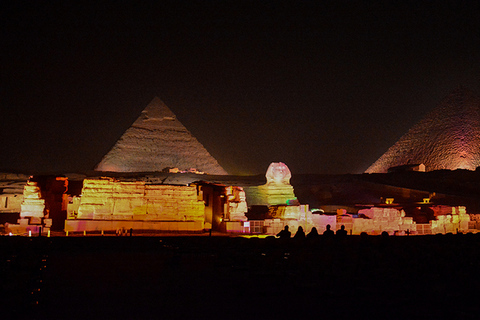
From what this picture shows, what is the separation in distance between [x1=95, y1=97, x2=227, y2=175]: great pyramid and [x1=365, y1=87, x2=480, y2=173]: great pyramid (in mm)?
22099

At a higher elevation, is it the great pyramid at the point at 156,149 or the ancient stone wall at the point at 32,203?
the great pyramid at the point at 156,149

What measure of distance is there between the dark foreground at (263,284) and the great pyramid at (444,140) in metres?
54.6

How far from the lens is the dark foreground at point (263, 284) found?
421 cm

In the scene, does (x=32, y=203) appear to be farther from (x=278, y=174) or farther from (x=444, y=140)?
(x=444, y=140)

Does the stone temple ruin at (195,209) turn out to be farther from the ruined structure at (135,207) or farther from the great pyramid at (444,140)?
the great pyramid at (444,140)

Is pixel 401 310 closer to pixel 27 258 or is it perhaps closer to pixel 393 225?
pixel 27 258

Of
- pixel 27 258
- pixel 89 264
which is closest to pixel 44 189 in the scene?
pixel 89 264

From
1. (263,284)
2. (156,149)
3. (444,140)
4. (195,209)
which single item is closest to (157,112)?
(156,149)

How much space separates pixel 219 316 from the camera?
4.05 m

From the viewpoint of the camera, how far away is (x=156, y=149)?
175 ft

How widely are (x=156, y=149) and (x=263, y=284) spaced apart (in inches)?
1933

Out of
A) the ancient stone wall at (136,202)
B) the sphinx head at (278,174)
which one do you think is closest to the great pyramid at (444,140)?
the sphinx head at (278,174)

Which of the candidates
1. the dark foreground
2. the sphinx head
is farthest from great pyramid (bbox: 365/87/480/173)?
the dark foreground

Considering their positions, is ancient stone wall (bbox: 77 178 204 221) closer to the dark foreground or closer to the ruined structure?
the ruined structure
